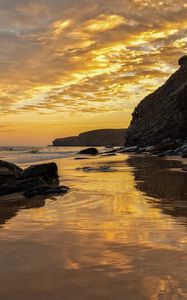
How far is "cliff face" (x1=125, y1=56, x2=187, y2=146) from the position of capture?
5903cm

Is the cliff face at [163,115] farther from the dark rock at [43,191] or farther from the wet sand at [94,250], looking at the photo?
the wet sand at [94,250]

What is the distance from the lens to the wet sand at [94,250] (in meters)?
3.78

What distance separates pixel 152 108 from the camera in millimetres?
75875

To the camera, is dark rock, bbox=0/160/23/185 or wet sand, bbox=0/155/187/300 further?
dark rock, bbox=0/160/23/185

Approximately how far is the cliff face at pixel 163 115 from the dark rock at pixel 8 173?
44.8m

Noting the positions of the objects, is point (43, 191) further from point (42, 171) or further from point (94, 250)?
point (94, 250)

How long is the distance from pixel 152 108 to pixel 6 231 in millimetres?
71334

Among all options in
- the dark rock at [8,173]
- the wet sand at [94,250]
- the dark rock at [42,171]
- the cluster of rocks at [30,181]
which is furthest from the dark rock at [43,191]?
the dark rock at [42,171]

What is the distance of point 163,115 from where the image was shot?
67250 mm

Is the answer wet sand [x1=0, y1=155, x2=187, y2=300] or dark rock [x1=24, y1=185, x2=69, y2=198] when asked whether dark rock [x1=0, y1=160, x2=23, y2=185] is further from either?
wet sand [x1=0, y1=155, x2=187, y2=300]

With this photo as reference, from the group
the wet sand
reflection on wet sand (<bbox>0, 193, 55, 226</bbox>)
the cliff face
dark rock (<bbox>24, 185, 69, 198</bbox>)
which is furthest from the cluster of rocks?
the cliff face

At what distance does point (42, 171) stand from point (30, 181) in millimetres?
1885

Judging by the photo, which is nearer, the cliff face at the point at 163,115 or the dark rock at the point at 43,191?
the dark rock at the point at 43,191

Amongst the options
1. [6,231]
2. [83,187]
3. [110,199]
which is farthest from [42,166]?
[6,231]
